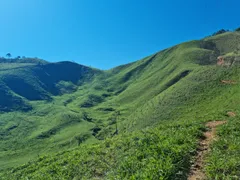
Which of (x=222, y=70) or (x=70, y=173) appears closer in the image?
(x=70, y=173)

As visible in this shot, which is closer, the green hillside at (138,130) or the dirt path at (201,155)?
the dirt path at (201,155)

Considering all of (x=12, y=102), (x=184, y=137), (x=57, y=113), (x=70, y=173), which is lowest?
(x=70, y=173)

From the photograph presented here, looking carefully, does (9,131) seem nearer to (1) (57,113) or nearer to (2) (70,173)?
(1) (57,113)

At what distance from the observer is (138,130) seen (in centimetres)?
2345

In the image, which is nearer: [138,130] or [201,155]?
[201,155]

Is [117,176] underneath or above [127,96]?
underneath

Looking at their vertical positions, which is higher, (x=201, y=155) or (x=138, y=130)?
(x=138, y=130)

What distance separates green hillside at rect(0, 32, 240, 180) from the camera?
12.0 meters

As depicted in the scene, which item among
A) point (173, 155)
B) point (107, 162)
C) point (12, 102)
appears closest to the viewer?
point (173, 155)

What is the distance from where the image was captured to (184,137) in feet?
48.6

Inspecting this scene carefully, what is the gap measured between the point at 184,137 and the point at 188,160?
3219 mm

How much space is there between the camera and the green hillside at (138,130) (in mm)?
12039

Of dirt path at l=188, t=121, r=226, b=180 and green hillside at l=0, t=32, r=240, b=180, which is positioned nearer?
dirt path at l=188, t=121, r=226, b=180

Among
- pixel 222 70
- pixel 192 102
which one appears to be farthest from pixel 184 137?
pixel 222 70
